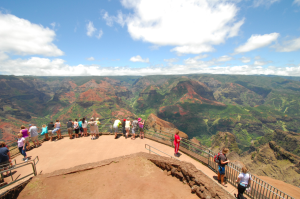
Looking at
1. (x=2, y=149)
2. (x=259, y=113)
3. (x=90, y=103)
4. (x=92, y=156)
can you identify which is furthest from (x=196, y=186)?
(x=259, y=113)

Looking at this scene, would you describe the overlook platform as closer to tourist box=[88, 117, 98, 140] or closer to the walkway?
the walkway

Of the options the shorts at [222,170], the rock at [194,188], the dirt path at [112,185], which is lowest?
the dirt path at [112,185]

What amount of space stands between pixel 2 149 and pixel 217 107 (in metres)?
183

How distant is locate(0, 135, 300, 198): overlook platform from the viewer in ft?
30.0

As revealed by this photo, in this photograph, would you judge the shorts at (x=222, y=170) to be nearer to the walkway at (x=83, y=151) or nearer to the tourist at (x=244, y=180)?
the walkway at (x=83, y=151)

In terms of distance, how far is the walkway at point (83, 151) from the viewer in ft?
30.6

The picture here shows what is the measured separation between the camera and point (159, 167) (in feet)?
29.8

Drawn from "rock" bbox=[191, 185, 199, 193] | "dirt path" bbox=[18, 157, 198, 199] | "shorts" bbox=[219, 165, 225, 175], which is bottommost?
"dirt path" bbox=[18, 157, 198, 199]

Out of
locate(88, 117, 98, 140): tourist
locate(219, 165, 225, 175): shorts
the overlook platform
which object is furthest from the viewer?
locate(88, 117, 98, 140): tourist

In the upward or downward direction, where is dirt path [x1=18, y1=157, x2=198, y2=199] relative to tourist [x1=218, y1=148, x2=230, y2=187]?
downward

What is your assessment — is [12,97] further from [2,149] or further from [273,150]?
[273,150]

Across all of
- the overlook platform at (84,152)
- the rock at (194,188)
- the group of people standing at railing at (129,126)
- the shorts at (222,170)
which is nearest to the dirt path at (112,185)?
the rock at (194,188)

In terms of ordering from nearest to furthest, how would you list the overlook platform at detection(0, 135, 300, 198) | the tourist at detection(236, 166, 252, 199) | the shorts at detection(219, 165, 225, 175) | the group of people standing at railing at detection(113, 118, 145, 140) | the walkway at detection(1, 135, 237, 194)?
the tourist at detection(236, 166, 252, 199) → the shorts at detection(219, 165, 225, 175) → the overlook platform at detection(0, 135, 300, 198) → the walkway at detection(1, 135, 237, 194) → the group of people standing at railing at detection(113, 118, 145, 140)

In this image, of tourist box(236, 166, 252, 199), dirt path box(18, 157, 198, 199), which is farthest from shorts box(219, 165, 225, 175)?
dirt path box(18, 157, 198, 199)
